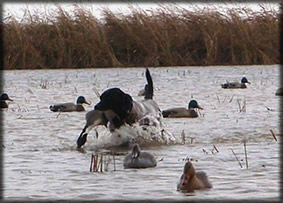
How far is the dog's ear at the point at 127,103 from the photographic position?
388 inches

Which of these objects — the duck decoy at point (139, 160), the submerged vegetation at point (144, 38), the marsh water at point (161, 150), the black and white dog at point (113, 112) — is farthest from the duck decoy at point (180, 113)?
the submerged vegetation at point (144, 38)

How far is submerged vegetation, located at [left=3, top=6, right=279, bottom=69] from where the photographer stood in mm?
23266

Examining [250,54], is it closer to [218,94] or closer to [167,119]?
[218,94]

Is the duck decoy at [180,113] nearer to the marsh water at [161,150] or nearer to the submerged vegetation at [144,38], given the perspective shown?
the marsh water at [161,150]

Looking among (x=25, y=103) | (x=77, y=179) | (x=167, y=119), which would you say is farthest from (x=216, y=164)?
(x=25, y=103)

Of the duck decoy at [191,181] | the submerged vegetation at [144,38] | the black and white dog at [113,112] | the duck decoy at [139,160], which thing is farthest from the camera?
the submerged vegetation at [144,38]

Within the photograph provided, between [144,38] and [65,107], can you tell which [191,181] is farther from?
[144,38]

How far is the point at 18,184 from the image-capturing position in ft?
23.2

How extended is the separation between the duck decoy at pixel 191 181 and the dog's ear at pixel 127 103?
10.2 feet

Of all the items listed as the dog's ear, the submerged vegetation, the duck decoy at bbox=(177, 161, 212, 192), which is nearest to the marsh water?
the duck decoy at bbox=(177, 161, 212, 192)

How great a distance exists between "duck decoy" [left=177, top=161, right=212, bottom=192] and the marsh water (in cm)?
6

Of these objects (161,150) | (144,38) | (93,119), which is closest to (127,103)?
(93,119)

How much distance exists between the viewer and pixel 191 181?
667 cm

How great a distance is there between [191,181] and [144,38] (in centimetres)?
1741
